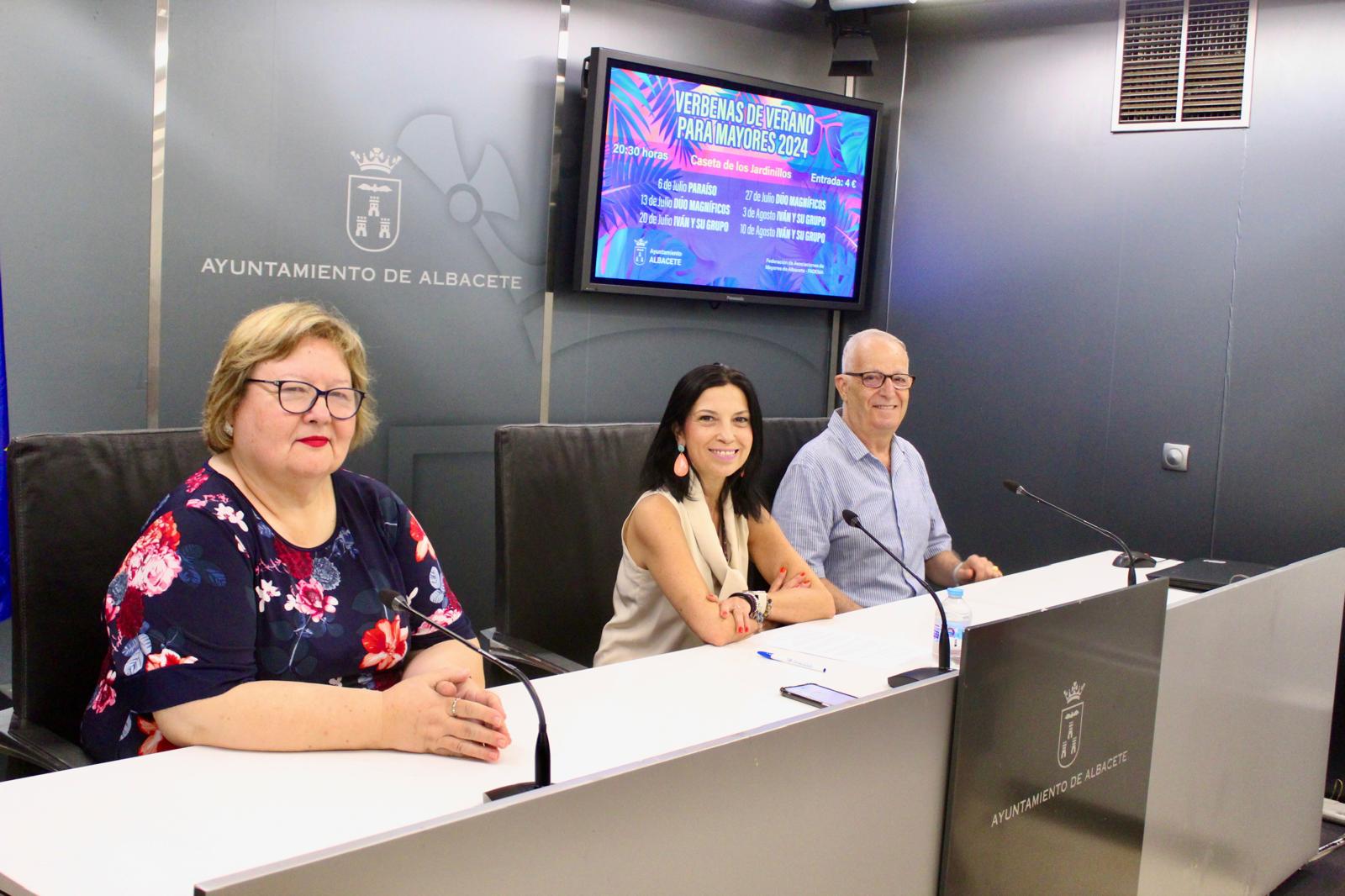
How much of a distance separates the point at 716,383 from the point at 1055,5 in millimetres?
2235

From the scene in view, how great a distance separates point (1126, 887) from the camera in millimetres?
1577

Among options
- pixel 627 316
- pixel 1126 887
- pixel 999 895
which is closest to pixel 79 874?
pixel 999 895

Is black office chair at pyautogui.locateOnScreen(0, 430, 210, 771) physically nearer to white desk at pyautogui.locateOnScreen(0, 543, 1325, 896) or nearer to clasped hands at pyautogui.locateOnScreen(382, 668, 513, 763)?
white desk at pyautogui.locateOnScreen(0, 543, 1325, 896)

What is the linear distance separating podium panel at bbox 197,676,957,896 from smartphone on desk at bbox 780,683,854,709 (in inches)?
15.7

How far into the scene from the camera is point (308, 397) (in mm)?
1618

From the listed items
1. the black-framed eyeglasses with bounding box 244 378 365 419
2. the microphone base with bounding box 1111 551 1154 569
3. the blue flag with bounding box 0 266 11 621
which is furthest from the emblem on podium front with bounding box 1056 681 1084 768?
the blue flag with bounding box 0 266 11 621

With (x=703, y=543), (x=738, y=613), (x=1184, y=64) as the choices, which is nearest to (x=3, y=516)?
(x=703, y=543)

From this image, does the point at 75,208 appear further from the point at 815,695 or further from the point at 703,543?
the point at 815,695

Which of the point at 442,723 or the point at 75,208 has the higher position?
the point at 75,208

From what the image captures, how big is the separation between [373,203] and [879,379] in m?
1.50

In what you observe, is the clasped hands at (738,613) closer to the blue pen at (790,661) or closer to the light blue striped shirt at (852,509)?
the blue pen at (790,661)

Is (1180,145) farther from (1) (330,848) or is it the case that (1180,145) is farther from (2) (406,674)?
(1) (330,848)

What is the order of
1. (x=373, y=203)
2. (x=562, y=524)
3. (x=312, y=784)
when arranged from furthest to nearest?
(x=373, y=203), (x=562, y=524), (x=312, y=784)

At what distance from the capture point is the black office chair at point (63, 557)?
5.44 ft
